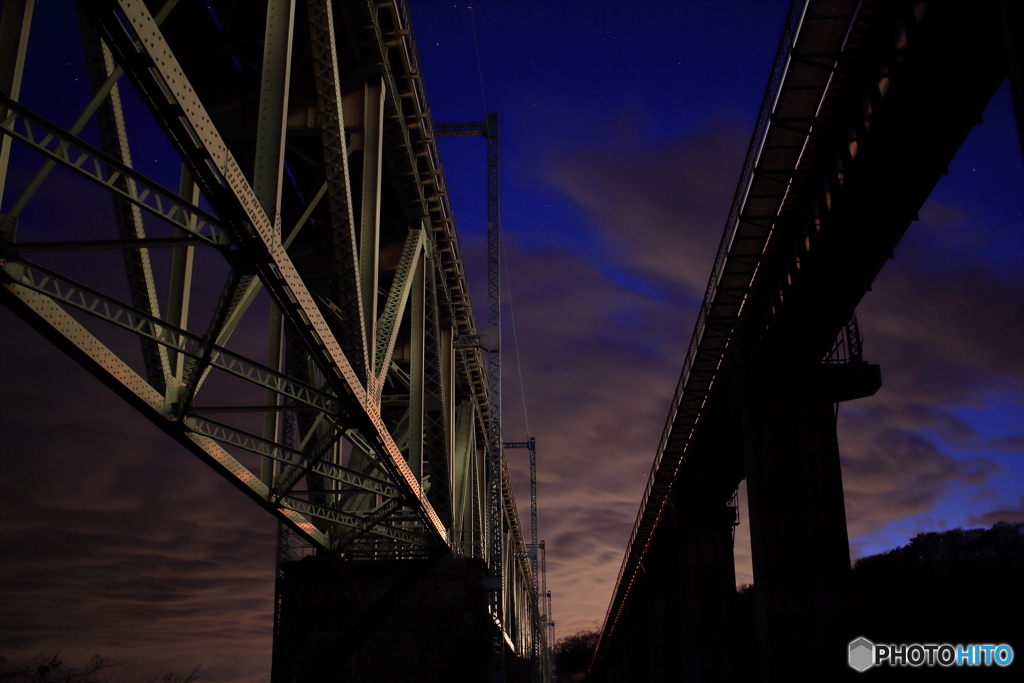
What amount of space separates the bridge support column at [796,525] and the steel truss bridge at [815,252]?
4 cm

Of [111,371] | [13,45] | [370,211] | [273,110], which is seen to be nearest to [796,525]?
[370,211]

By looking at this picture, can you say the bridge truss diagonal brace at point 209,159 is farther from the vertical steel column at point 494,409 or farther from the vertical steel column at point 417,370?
the vertical steel column at point 494,409

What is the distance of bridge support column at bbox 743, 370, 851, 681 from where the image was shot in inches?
921

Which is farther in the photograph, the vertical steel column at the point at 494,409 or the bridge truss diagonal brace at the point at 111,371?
the vertical steel column at the point at 494,409

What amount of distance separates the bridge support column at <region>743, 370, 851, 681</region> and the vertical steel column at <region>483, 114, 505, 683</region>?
9182 millimetres

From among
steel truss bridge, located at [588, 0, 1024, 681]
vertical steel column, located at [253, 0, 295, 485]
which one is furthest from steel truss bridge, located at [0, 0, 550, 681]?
steel truss bridge, located at [588, 0, 1024, 681]

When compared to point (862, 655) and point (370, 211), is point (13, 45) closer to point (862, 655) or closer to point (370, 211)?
point (370, 211)

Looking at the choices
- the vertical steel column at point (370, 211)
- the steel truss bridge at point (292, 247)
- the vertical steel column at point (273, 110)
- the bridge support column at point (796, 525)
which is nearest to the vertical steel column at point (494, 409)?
the steel truss bridge at point (292, 247)

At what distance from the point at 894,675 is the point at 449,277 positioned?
28580mm

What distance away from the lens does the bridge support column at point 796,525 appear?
76.7 feet

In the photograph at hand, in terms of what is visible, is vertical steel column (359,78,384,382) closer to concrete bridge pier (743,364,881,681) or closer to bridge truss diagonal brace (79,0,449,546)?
bridge truss diagonal brace (79,0,449,546)

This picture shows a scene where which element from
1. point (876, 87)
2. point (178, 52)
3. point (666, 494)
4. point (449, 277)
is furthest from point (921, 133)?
point (666, 494)
